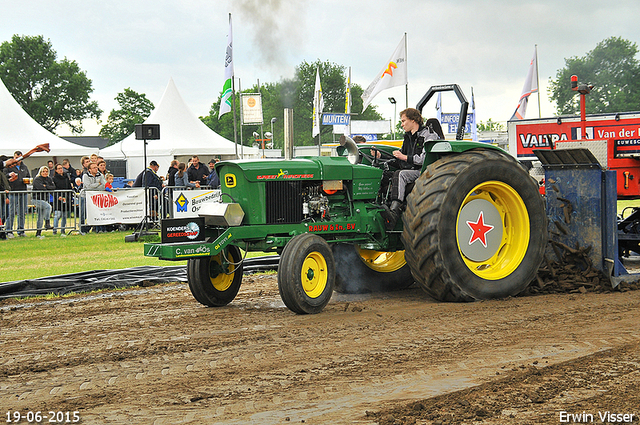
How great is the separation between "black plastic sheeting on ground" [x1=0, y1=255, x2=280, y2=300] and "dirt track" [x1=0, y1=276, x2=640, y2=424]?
3.78 feet

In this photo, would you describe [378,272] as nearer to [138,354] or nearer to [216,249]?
[216,249]

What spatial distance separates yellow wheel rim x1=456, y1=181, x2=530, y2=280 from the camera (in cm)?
623

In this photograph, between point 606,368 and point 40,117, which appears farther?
point 40,117

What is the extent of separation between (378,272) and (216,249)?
2.19m

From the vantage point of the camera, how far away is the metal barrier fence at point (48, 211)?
45.8 feet

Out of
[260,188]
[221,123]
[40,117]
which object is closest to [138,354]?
[260,188]

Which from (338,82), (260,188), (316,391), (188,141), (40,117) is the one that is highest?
(338,82)

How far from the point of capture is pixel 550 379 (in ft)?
11.9

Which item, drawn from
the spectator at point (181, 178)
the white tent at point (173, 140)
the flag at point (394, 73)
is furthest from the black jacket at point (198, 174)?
the white tent at point (173, 140)

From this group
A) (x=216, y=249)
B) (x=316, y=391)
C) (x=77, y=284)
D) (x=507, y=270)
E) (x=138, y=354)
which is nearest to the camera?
(x=316, y=391)

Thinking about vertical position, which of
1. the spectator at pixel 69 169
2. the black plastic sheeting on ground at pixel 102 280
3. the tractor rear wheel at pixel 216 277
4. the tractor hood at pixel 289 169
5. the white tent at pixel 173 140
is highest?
the white tent at pixel 173 140

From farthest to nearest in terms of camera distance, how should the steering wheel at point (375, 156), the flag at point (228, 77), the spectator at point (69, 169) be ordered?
the spectator at point (69, 169)
the flag at point (228, 77)
the steering wheel at point (375, 156)

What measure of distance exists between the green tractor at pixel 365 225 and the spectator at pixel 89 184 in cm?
958

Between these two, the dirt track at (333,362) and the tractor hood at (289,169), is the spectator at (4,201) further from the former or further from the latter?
the tractor hood at (289,169)
